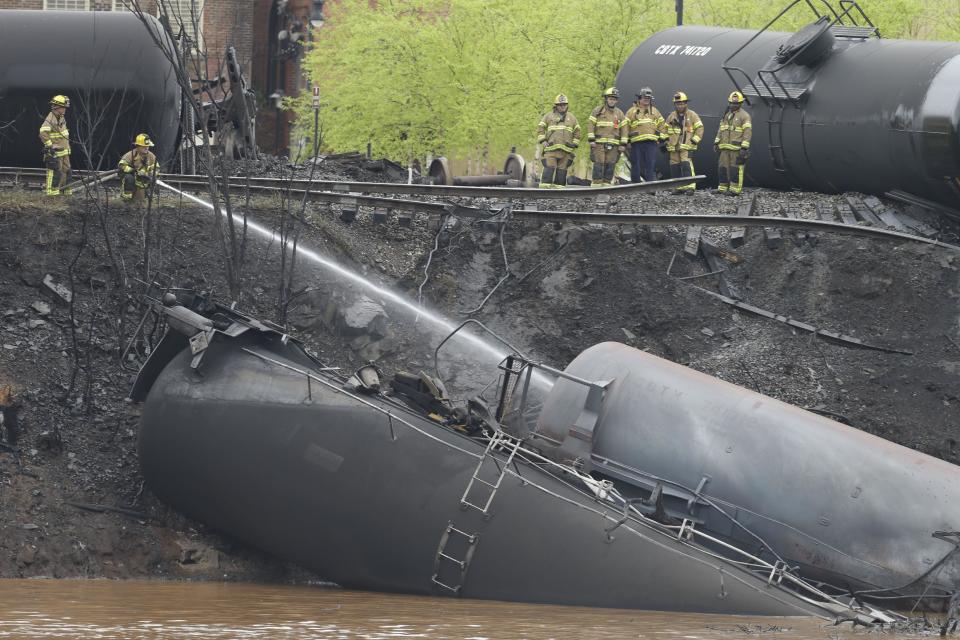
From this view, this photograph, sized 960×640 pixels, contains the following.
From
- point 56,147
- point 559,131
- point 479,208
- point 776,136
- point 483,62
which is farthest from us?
point 483,62

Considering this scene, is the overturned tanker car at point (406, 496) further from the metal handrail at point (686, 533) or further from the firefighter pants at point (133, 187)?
the firefighter pants at point (133, 187)

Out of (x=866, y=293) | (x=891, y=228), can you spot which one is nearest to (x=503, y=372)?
(x=866, y=293)

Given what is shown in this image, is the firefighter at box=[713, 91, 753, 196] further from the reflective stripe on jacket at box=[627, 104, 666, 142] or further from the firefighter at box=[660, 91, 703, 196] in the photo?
the reflective stripe on jacket at box=[627, 104, 666, 142]

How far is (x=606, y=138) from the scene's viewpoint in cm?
2527

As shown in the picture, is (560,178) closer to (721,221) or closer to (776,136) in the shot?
(776,136)

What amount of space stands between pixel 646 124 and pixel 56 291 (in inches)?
439

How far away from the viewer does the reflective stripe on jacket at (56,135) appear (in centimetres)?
2048

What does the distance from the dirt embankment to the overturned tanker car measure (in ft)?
4.14

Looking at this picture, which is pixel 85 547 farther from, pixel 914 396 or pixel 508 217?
pixel 914 396

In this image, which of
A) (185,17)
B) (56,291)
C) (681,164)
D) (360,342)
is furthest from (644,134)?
(185,17)

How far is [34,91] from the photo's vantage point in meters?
21.9

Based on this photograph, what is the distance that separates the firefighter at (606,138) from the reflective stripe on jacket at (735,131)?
1801mm

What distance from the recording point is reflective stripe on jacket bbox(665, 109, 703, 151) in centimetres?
2486

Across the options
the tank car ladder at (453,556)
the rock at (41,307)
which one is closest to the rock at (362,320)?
the rock at (41,307)
